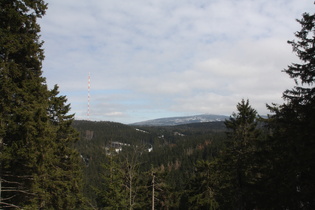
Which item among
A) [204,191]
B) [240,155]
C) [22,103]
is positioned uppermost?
[22,103]

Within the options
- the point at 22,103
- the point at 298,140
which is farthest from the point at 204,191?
the point at 22,103

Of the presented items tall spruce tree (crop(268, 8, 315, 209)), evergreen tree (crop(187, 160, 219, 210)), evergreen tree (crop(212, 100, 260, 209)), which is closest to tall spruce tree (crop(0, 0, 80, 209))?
tall spruce tree (crop(268, 8, 315, 209))

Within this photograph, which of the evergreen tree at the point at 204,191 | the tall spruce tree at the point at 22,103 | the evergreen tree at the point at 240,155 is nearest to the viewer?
the tall spruce tree at the point at 22,103

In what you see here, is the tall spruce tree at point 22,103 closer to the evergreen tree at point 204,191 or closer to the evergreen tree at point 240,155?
the evergreen tree at point 240,155

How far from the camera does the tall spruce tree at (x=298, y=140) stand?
8.18 m

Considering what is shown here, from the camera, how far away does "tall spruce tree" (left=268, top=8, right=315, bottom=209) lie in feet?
26.8

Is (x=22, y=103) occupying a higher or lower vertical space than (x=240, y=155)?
higher

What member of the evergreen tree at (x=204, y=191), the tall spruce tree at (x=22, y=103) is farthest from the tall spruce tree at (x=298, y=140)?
the evergreen tree at (x=204, y=191)

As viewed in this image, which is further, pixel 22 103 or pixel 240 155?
pixel 240 155

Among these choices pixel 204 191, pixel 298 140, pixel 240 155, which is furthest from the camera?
pixel 204 191

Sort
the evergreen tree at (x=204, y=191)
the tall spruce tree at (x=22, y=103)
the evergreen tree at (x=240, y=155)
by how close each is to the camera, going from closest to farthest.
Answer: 1. the tall spruce tree at (x=22, y=103)
2. the evergreen tree at (x=240, y=155)
3. the evergreen tree at (x=204, y=191)

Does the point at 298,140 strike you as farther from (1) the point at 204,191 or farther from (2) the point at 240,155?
(1) the point at 204,191

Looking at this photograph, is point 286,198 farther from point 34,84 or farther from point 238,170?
point 34,84

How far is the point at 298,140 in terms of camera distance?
26.9 feet
